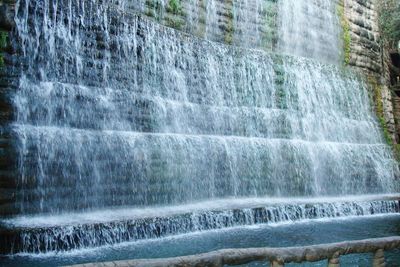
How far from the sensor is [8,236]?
19.4 ft

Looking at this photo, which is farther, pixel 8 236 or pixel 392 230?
pixel 392 230

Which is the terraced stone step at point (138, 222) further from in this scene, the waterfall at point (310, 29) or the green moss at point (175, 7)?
the waterfall at point (310, 29)

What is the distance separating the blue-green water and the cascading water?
0.52 m

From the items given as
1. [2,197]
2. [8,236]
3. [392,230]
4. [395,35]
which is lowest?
[392,230]

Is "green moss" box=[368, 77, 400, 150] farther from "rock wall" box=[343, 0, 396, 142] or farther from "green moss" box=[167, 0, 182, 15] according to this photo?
"green moss" box=[167, 0, 182, 15]

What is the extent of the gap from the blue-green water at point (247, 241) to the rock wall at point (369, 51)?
358 inches

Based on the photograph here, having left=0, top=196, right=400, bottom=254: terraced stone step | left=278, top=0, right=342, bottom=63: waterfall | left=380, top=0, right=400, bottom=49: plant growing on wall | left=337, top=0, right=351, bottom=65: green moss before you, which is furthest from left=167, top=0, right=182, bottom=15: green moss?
left=380, top=0, right=400, bottom=49: plant growing on wall

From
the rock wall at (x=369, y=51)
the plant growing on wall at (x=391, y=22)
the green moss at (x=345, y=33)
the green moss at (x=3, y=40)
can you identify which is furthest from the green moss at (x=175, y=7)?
the plant growing on wall at (x=391, y=22)

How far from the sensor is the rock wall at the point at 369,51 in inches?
701

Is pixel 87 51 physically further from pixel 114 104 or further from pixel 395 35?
pixel 395 35

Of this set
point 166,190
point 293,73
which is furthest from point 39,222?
point 293,73

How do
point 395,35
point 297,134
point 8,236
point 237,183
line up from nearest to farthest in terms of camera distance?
point 8,236 → point 237,183 → point 297,134 → point 395,35

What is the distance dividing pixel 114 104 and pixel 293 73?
7205mm

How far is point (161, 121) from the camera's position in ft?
33.5
